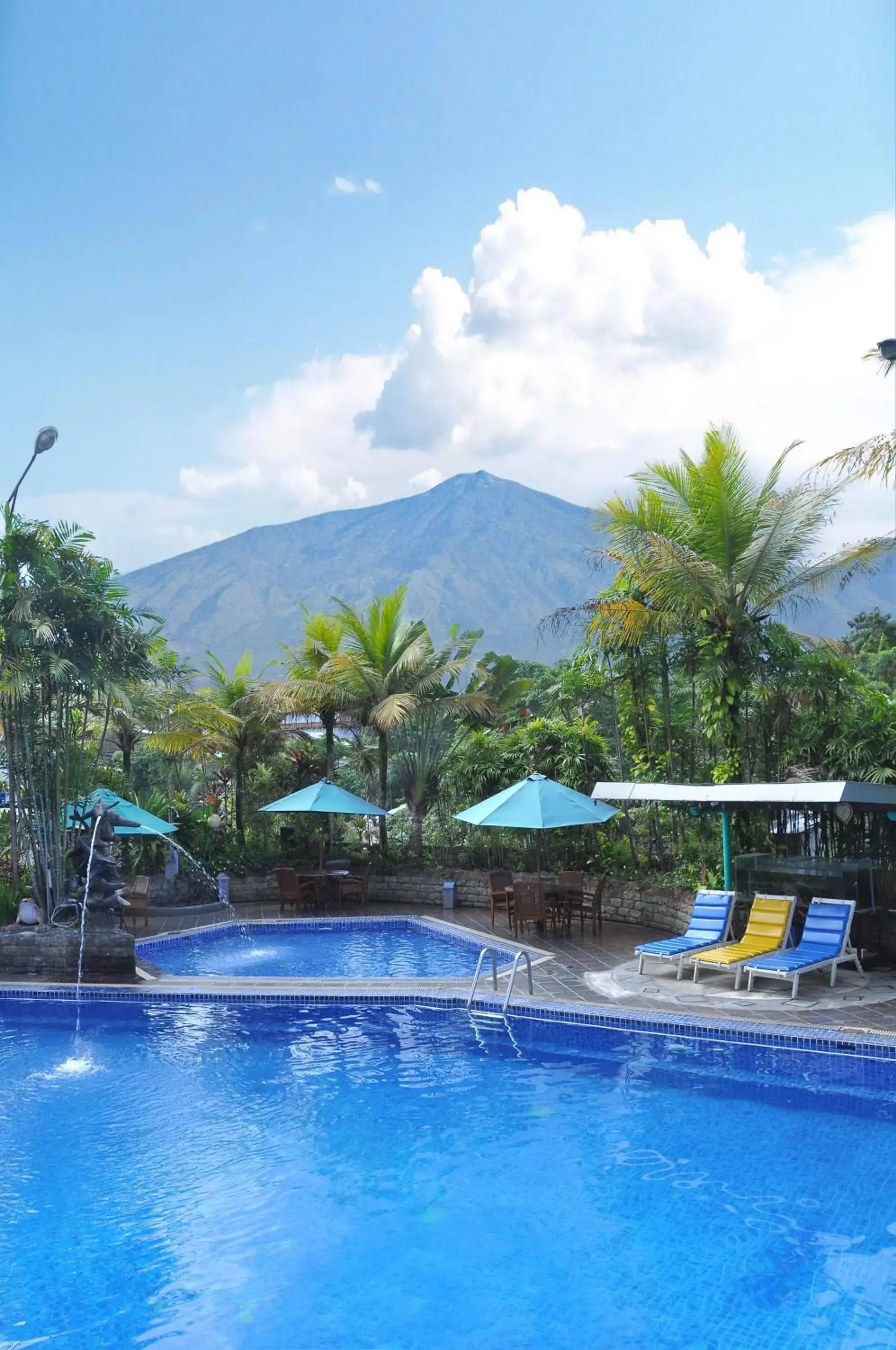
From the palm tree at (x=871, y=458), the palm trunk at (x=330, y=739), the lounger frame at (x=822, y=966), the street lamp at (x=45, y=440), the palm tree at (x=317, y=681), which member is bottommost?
the lounger frame at (x=822, y=966)

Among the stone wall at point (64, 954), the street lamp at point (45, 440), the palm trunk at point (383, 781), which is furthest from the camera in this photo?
the palm trunk at point (383, 781)

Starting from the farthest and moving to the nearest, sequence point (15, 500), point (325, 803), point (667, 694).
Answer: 1. point (325, 803)
2. point (667, 694)
3. point (15, 500)

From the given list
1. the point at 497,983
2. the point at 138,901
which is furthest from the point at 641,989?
the point at 138,901

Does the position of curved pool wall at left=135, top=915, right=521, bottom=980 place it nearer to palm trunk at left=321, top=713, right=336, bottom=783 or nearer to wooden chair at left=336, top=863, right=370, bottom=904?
wooden chair at left=336, top=863, right=370, bottom=904

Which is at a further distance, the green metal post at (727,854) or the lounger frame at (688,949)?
the green metal post at (727,854)

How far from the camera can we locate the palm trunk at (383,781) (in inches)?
726

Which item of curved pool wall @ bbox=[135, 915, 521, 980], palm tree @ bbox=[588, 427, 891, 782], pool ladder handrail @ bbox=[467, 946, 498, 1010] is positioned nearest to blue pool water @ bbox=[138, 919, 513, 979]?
curved pool wall @ bbox=[135, 915, 521, 980]

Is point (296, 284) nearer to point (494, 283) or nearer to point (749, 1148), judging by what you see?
point (749, 1148)

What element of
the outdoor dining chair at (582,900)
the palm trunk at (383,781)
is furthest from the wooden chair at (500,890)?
the palm trunk at (383,781)

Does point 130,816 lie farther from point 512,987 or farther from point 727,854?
point 727,854

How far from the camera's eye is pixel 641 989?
10438 mm

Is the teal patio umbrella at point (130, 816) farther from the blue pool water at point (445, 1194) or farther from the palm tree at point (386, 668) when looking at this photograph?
the blue pool water at point (445, 1194)

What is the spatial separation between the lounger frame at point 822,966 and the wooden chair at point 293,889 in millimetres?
7617

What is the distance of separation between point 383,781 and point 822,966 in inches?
384
